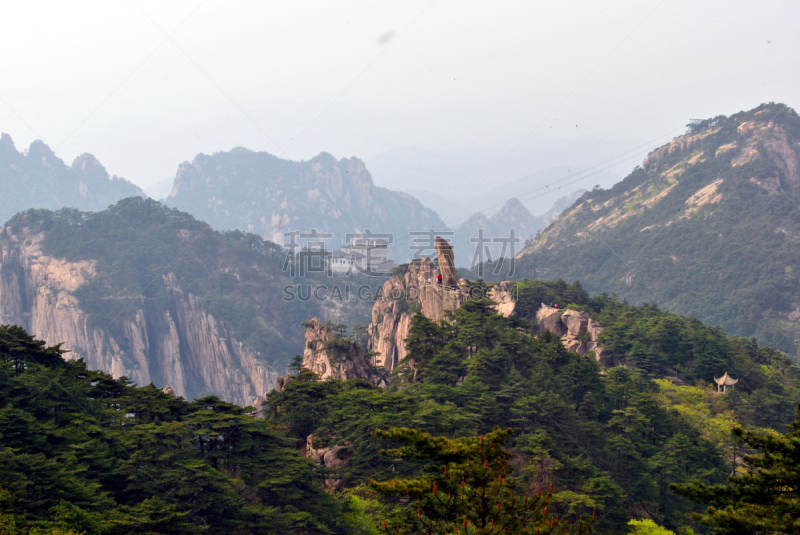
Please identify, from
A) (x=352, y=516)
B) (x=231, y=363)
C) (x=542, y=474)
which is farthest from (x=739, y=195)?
(x=352, y=516)

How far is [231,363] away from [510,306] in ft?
210

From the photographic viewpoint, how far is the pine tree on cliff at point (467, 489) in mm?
12102

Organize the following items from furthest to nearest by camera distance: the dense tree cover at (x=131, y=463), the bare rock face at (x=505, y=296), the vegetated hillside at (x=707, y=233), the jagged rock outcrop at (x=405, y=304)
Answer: the vegetated hillside at (x=707, y=233)
the bare rock face at (x=505, y=296)
the jagged rock outcrop at (x=405, y=304)
the dense tree cover at (x=131, y=463)

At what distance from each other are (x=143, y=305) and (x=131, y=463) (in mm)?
86547

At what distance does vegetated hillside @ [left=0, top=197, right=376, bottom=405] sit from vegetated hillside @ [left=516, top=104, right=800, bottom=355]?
154 feet

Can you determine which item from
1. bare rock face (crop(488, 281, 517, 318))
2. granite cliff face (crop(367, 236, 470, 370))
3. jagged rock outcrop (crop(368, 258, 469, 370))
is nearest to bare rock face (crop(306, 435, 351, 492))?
granite cliff face (crop(367, 236, 470, 370))

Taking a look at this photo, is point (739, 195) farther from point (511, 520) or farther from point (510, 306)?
point (511, 520)

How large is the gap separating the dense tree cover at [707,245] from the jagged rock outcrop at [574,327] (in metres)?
37.5

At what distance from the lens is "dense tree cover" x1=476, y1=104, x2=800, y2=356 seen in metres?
79.0

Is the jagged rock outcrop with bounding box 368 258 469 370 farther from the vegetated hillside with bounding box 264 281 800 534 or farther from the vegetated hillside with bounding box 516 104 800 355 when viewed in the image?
the vegetated hillside with bounding box 516 104 800 355

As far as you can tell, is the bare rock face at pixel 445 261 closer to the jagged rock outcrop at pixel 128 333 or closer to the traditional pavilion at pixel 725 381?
the traditional pavilion at pixel 725 381

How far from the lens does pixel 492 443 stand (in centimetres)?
1220

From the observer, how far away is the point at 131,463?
63.7 feet

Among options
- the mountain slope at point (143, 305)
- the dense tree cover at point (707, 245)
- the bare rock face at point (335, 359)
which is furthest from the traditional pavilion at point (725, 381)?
the mountain slope at point (143, 305)
